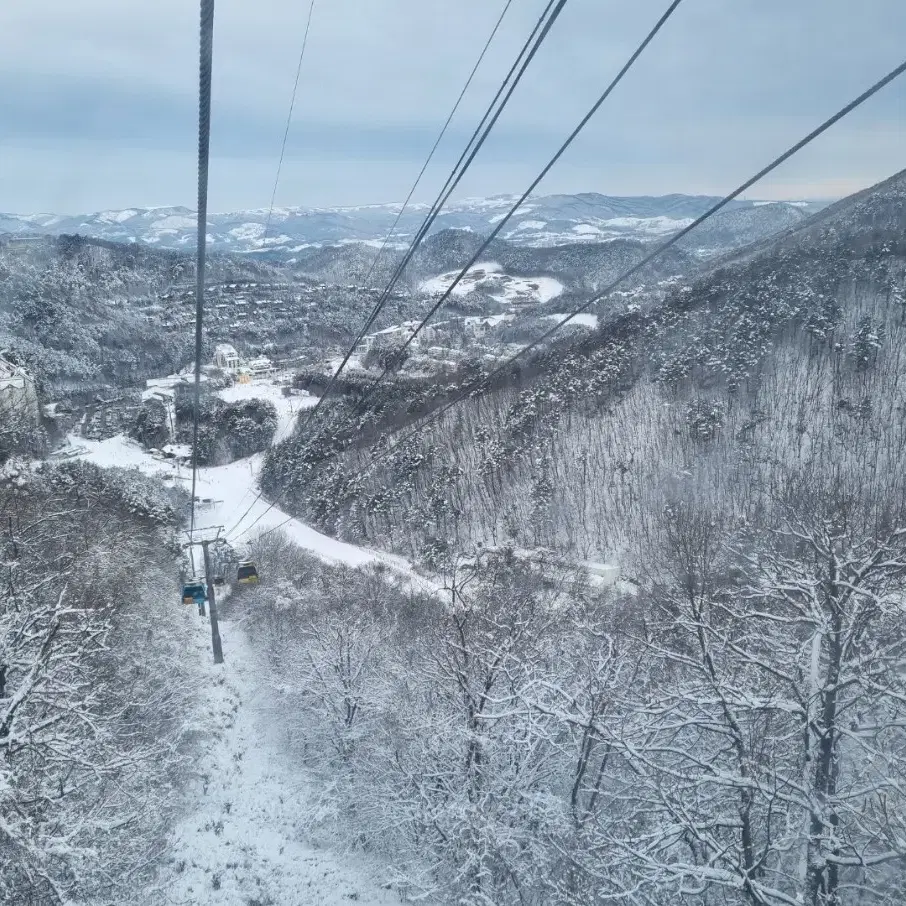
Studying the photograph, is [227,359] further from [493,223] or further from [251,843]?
[251,843]

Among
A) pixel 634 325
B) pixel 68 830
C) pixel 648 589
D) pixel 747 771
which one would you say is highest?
pixel 634 325

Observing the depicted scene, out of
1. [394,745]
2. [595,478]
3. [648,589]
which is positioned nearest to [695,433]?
[595,478]

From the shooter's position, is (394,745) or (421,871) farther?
(394,745)

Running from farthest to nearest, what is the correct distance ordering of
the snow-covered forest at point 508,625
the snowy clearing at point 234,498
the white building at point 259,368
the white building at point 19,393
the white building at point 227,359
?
the white building at point 227,359, the white building at point 259,368, the white building at point 19,393, the snowy clearing at point 234,498, the snow-covered forest at point 508,625

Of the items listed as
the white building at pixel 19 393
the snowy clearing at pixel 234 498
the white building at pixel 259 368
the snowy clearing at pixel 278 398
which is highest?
the white building at pixel 19 393

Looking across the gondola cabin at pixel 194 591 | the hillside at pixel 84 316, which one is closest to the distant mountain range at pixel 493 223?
the hillside at pixel 84 316

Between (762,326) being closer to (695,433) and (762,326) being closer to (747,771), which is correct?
(695,433)

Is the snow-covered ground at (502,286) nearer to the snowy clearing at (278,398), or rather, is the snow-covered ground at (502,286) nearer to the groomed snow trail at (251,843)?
the snowy clearing at (278,398)
